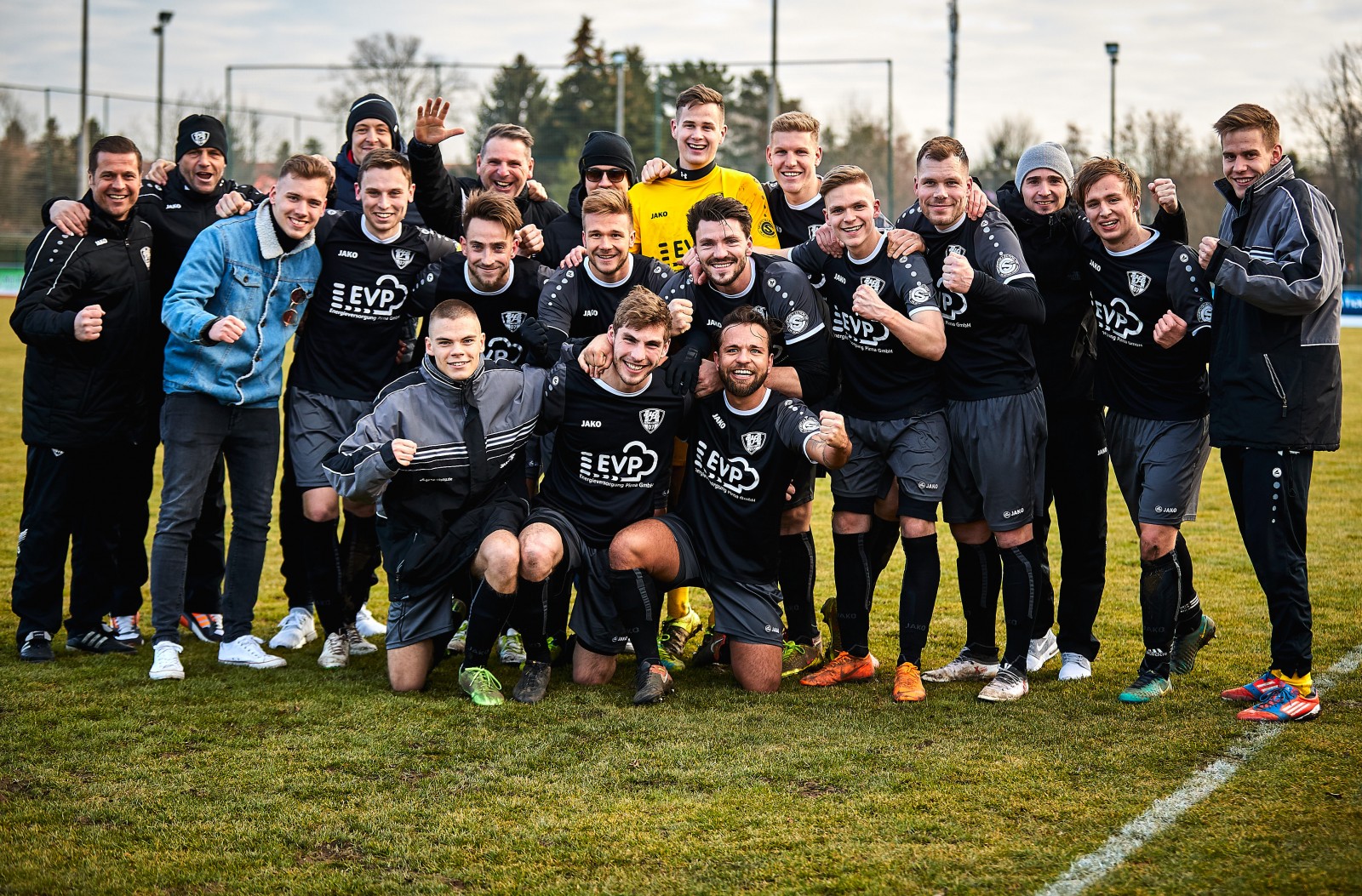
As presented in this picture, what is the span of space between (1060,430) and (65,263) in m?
4.66

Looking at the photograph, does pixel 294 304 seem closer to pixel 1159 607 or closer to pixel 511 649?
pixel 511 649

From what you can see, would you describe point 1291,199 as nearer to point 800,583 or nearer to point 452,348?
point 800,583

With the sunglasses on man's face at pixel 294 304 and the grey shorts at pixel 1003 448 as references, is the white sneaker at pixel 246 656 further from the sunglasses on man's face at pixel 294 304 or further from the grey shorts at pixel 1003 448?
the grey shorts at pixel 1003 448

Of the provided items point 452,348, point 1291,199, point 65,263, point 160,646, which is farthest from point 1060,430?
point 65,263

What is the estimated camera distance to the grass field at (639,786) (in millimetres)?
3557

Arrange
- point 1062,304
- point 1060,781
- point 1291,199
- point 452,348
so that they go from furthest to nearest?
point 1062,304
point 452,348
point 1291,199
point 1060,781

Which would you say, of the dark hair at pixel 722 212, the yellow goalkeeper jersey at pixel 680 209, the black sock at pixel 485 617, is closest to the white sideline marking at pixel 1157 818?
the black sock at pixel 485 617

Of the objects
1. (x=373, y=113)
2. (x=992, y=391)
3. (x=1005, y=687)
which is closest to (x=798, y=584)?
(x=1005, y=687)

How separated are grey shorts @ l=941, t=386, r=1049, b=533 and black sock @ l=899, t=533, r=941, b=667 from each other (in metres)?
0.20

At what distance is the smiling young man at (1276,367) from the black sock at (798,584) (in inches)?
71.7

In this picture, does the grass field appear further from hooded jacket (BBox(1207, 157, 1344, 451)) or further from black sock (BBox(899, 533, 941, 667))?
hooded jacket (BBox(1207, 157, 1344, 451))

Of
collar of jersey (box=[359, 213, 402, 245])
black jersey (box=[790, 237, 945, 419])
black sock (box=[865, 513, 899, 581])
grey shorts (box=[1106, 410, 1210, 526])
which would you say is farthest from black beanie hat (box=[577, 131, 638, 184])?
grey shorts (box=[1106, 410, 1210, 526])

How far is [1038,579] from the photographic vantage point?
5547 mm

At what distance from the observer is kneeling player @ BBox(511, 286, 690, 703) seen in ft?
17.5
